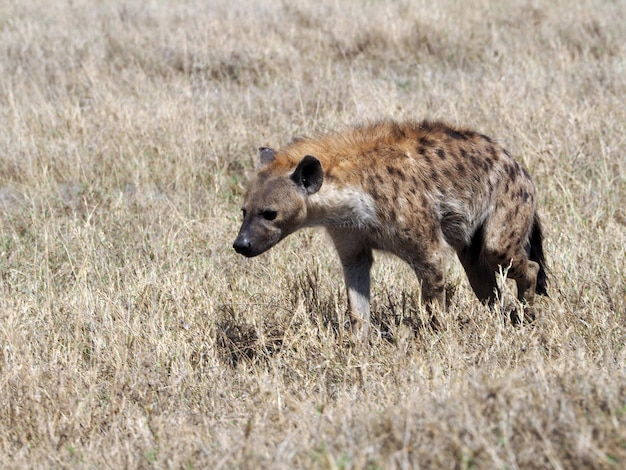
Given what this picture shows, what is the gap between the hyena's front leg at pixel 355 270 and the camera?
211 inches

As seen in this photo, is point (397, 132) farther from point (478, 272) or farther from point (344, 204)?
point (478, 272)

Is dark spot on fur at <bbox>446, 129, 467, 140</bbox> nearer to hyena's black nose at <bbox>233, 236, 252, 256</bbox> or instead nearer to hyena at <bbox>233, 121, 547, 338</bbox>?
hyena at <bbox>233, 121, 547, 338</bbox>

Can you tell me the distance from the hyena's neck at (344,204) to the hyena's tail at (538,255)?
1195 mm

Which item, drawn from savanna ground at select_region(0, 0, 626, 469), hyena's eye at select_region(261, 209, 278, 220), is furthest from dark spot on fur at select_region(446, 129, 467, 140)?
hyena's eye at select_region(261, 209, 278, 220)

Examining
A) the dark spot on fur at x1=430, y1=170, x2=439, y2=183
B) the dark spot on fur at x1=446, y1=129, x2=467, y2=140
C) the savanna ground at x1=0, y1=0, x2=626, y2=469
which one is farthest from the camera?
the dark spot on fur at x1=446, y1=129, x2=467, y2=140

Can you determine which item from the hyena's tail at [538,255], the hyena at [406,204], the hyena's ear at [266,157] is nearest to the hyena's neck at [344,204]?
the hyena at [406,204]

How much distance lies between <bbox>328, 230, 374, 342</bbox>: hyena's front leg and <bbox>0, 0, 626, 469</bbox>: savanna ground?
17 cm

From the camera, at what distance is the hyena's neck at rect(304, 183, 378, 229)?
5121 mm

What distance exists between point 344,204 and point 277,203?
0.38 metres

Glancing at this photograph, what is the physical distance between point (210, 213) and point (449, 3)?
20.9 ft

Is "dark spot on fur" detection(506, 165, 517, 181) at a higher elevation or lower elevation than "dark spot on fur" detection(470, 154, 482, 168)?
lower

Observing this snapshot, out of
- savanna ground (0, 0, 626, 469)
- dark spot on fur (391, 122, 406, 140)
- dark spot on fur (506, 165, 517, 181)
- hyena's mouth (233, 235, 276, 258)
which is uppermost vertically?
dark spot on fur (391, 122, 406, 140)

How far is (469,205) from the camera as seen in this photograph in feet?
17.8

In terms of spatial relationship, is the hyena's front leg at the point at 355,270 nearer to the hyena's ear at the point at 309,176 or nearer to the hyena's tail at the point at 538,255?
the hyena's ear at the point at 309,176
